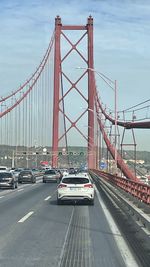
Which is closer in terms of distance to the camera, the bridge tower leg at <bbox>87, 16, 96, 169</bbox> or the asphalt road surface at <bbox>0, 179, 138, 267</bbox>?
the asphalt road surface at <bbox>0, 179, 138, 267</bbox>

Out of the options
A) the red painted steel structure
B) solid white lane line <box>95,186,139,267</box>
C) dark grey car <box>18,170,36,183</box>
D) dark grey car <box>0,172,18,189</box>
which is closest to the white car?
solid white lane line <box>95,186,139,267</box>

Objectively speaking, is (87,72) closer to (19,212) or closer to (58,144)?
(58,144)

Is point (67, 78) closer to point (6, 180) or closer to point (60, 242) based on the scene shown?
point (6, 180)

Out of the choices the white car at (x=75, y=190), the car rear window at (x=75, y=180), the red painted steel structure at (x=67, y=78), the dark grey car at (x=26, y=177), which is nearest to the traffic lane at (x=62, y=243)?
the white car at (x=75, y=190)

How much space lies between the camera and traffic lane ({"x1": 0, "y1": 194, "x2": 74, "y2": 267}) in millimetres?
9812

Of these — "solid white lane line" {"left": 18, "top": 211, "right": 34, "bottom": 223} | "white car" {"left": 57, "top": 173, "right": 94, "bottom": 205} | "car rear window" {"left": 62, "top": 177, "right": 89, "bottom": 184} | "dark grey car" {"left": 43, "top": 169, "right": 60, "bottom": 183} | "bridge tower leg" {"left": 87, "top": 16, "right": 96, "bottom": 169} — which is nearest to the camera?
"solid white lane line" {"left": 18, "top": 211, "right": 34, "bottom": 223}

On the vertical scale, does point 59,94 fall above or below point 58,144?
above

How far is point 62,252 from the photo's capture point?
10.8 metres

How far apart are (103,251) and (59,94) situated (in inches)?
3080

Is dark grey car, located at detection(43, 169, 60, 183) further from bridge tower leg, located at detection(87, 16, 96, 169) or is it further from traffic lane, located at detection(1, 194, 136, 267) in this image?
traffic lane, located at detection(1, 194, 136, 267)

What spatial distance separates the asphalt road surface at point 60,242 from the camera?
32.0ft

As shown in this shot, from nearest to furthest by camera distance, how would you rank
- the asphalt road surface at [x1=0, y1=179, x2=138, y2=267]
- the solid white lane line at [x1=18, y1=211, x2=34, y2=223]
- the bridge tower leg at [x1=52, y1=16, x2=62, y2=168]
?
1. the asphalt road surface at [x1=0, y1=179, x2=138, y2=267]
2. the solid white lane line at [x1=18, y1=211, x2=34, y2=223]
3. the bridge tower leg at [x1=52, y1=16, x2=62, y2=168]

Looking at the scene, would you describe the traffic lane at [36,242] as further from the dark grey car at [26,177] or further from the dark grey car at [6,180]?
the dark grey car at [26,177]

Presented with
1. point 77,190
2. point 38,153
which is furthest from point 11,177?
point 38,153
